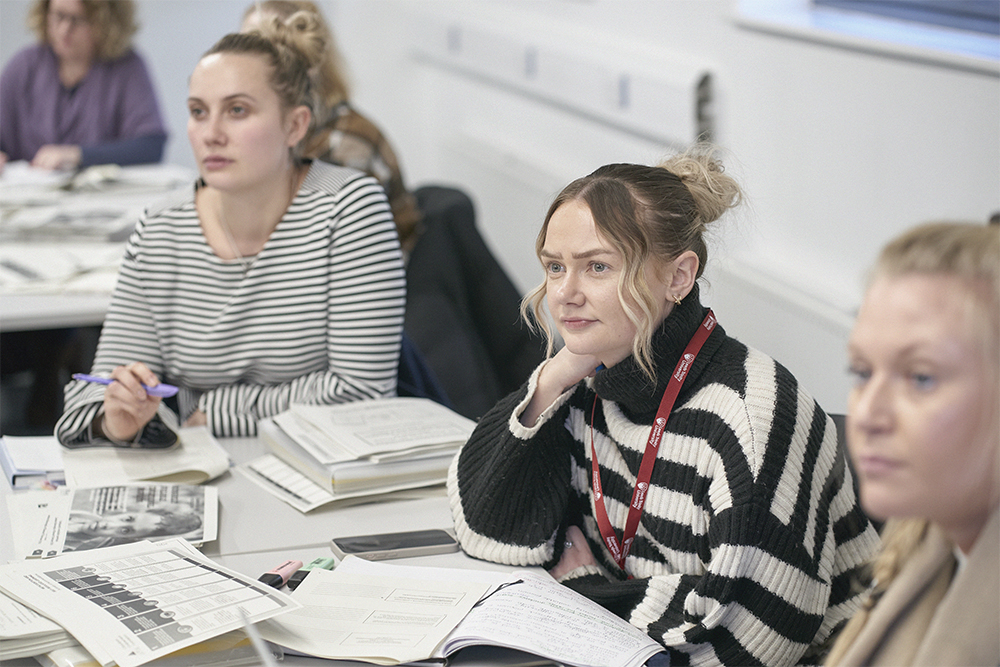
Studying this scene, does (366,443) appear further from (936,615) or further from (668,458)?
(936,615)

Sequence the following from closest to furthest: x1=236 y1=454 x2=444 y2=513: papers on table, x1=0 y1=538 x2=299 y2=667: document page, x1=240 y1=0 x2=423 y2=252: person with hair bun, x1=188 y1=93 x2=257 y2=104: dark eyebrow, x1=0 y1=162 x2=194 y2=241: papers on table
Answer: x1=0 y1=538 x2=299 y2=667: document page
x1=236 y1=454 x2=444 y2=513: papers on table
x1=188 y1=93 x2=257 y2=104: dark eyebrow
x1=240 y1=0 x2=423 y2=252: person with hair bun
x1=0 y1=162 x2=194 y2=241: papers on table

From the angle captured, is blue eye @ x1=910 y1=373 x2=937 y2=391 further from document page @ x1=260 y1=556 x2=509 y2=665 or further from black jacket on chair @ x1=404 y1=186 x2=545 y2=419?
black jacket on chair @ x1=404 y1=186 x2=545 y2=419

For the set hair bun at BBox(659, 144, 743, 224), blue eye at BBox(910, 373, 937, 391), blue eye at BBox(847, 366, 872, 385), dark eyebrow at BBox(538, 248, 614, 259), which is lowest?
dark eyebrow at BBox(538, 248, 614, 259)

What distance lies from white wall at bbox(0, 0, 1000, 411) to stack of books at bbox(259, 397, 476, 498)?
17.1 inches

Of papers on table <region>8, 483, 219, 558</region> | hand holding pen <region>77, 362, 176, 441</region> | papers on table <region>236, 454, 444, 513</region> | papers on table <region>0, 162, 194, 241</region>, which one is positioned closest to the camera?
papers on table <region>8, 483, 219, 558</region>

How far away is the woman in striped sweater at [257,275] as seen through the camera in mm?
1921

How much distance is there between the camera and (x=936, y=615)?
823mm

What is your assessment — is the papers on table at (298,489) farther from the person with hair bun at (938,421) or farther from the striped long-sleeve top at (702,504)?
the person with hair bun at (938,421)

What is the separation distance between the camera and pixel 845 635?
2.96 ft

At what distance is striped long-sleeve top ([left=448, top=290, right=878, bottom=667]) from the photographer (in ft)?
3.89

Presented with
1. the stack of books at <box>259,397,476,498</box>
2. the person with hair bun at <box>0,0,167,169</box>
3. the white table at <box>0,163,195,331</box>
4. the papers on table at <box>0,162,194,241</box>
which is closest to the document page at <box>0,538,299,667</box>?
the stack of books at <box>259,397,476,498</box>

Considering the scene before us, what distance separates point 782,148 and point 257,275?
1.30 metres

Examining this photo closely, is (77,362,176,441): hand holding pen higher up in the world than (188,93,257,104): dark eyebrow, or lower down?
lower down

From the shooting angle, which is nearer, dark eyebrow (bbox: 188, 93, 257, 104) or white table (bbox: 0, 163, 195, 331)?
dark eyebrow (bbox: 188, 93, 257, 104)
